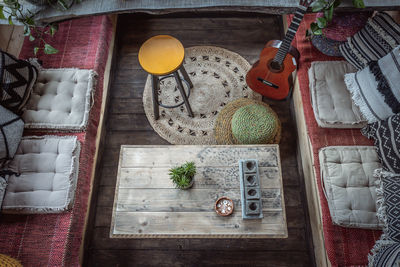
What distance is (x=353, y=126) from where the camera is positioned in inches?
74.5

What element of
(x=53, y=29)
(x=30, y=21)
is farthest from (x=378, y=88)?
(x=30, y=21)

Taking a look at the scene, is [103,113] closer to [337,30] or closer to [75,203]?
[75,203]

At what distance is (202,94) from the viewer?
2521mm

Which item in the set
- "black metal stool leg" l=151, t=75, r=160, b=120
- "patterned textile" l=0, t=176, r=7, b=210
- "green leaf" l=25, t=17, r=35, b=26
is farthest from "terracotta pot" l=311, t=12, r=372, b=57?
"patterned textile" l=0, t=176, r=7, b=210

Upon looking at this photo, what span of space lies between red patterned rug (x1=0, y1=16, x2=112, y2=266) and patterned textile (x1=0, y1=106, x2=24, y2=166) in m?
0.38

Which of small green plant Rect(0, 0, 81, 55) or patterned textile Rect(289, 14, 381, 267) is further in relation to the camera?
small green plant Rect(0, 0, 81, 55)

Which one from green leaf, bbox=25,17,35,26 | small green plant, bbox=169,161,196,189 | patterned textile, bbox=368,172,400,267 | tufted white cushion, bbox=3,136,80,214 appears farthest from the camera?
green leaf, bbox=25,17,35,26

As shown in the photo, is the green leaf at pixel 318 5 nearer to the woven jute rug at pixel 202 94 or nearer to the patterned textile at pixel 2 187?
the woven jute rug at pixel 202 94

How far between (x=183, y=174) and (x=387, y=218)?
1193 millimetres

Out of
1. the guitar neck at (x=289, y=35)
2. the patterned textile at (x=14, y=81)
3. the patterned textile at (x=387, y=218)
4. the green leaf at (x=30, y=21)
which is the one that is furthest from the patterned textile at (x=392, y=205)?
the green leaf at (x=30, y=21)

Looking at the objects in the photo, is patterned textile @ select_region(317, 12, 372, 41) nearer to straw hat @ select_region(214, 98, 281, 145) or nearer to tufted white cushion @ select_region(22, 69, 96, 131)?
straw hat @ select_region(214, 98, 281, 145)

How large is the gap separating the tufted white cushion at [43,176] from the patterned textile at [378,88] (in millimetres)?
1963

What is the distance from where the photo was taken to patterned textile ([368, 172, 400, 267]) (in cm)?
146

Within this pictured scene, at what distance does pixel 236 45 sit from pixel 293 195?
Result: 1510 millimetres
